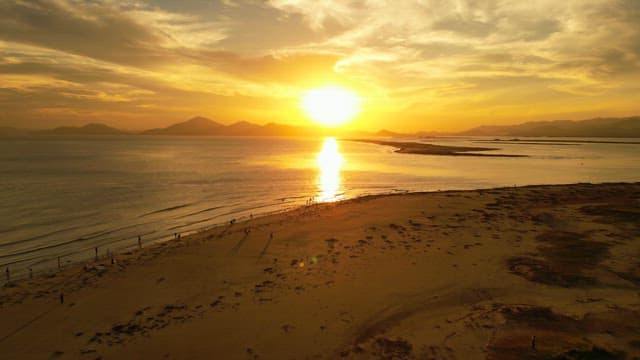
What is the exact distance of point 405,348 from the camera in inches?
396

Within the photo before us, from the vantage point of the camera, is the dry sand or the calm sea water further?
the calm sea water

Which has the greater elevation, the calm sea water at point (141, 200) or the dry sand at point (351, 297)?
the dry sand at point (351, 297)

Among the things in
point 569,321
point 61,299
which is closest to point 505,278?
point 569,321

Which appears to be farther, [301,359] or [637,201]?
[637,201]

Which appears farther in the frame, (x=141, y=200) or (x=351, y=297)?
(x=141, y=200)

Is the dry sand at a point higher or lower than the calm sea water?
higher

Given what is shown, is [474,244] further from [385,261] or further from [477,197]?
[477,197]

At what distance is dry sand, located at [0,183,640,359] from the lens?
408 inches

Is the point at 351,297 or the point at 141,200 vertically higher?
the point at 351,297

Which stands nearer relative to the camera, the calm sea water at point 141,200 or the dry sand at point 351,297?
the dry sand at point 351,297

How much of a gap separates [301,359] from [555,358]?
247 inches

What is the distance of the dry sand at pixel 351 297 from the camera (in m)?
10.4

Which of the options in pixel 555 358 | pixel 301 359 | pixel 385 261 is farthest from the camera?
pixel 385 261

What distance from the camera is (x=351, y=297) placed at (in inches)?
531
